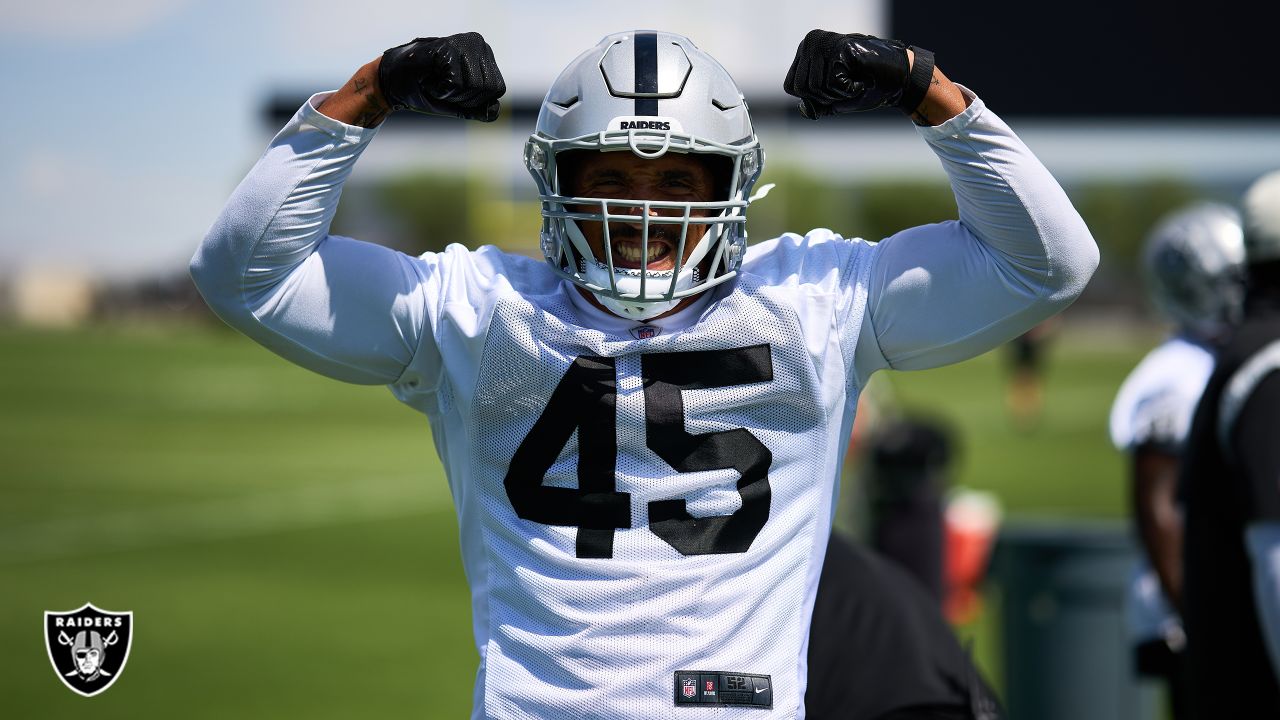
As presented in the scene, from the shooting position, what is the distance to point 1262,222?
8.77 ft

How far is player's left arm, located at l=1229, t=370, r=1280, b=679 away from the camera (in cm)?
234

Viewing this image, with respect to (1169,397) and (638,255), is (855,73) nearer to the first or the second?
(638,255)

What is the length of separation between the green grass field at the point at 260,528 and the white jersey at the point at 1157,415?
115 inches

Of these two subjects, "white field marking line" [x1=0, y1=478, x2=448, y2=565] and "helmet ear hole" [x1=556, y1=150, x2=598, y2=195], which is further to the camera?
"white field marking line" [x1=0, y1=478, x2=448, y2=565]

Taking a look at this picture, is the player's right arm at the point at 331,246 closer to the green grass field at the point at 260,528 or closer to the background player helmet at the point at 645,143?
the background player helmet at the point at 645,143

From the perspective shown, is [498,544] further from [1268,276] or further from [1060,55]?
[1060,55]

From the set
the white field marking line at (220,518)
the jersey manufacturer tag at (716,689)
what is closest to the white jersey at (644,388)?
the jersey manufacturer tag at (716,689)

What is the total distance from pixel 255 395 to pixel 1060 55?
54.2 feet

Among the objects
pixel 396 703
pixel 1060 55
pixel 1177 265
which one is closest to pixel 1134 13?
pixel 1060 55

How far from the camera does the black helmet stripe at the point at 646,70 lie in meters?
2.08

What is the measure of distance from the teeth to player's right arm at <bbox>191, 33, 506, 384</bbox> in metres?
0.28
